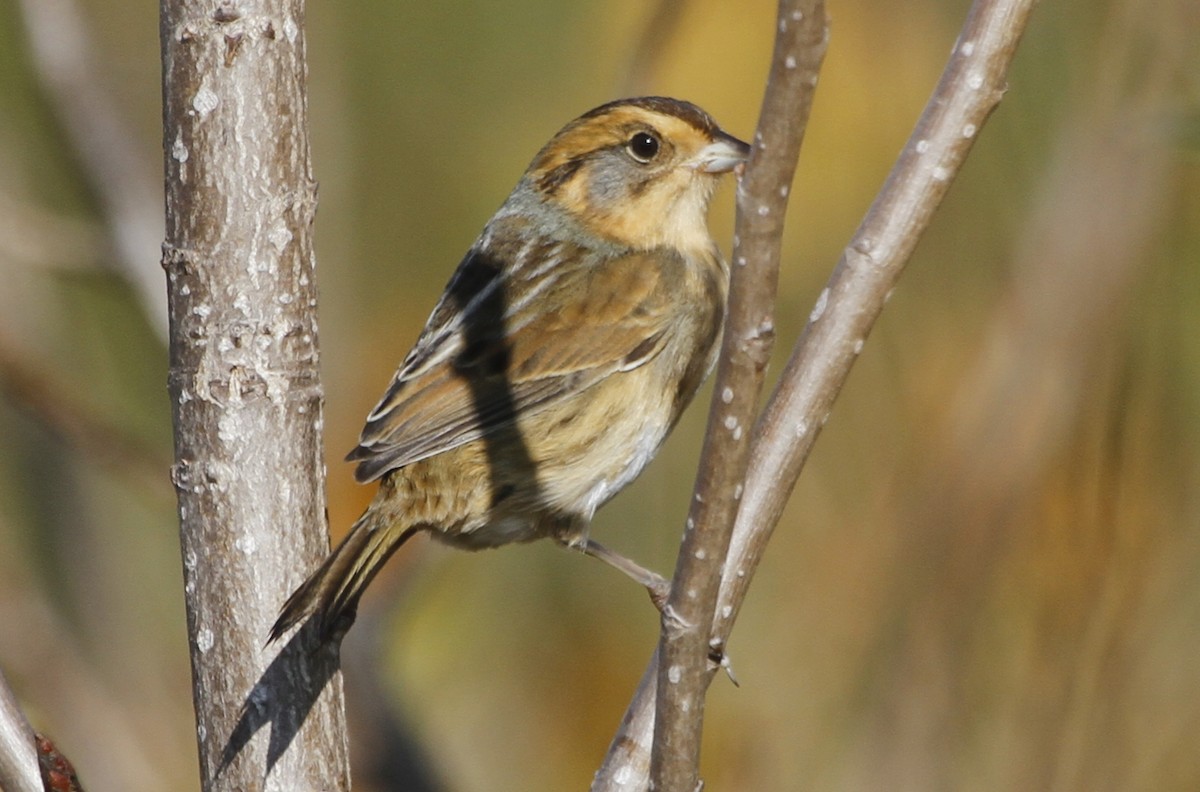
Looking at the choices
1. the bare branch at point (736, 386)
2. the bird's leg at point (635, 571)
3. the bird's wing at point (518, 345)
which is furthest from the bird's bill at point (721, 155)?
the bare branch at point (736, 386)

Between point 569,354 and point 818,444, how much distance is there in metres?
1.71

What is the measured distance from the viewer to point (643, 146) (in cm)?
375

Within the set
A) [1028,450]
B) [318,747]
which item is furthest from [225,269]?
[1028,450]

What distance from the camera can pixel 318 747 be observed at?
8.00 ft

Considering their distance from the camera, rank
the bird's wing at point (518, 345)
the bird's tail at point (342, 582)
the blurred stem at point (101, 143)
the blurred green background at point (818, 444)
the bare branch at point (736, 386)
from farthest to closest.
Result: the blurred stem at point (101, 143) < the blurred green background at point (818, 444) < the bird's wing at point (518, 345) < the bird's tail at point (342, 582) < the bare branch at point (736, 386)

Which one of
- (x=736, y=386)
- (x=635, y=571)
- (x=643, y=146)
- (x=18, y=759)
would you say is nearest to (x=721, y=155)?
(x=643, y=146)

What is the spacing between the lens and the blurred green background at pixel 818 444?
3604 mm

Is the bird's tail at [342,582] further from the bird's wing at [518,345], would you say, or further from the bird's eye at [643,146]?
the bird's eye at [643,146]

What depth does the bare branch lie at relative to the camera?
4.96 feet

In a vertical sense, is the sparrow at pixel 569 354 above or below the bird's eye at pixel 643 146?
below

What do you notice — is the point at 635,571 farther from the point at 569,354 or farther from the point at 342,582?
the point at 342,582

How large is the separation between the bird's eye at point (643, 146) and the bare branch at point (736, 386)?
212 cm

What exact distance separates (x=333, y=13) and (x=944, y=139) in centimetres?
398

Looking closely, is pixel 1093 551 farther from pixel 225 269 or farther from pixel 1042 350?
pixel 225 269
